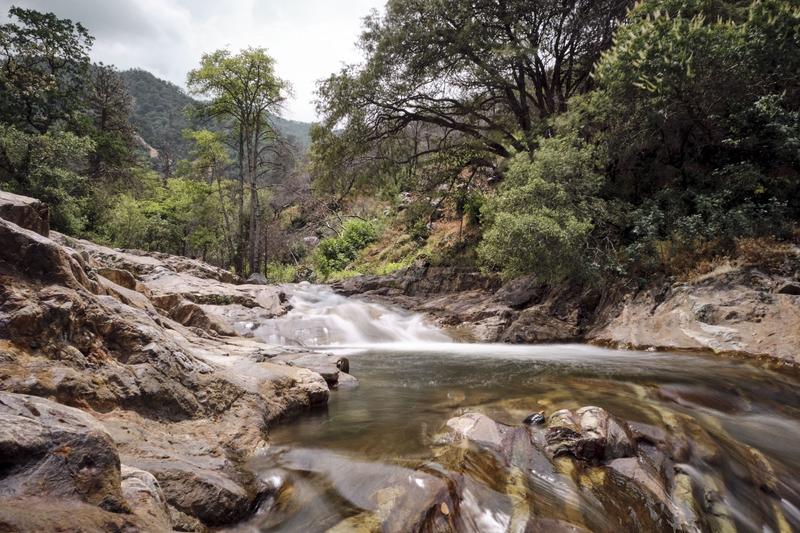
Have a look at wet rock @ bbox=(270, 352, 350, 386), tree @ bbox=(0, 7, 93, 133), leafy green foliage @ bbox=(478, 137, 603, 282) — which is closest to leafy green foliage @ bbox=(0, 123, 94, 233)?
tree @ bbox=(0, 7, 93, 133)

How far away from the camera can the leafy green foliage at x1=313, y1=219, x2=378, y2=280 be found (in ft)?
80.6

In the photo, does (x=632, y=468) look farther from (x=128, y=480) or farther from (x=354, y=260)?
(x=354, y=260)

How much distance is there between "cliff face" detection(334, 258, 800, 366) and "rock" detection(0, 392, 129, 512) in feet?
28.3

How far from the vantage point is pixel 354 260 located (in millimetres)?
24484

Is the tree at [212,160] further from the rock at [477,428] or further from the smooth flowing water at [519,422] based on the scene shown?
the rock at [477,428]

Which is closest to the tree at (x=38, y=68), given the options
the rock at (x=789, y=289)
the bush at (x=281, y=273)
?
the bush at (x=281, y=273)

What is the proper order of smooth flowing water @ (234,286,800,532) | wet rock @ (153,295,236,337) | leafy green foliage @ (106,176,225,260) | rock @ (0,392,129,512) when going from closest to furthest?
rock @ (0,392,129,512) < smooth flowing water @ (234,286,800,532) < wet rock @ (153,295,236,337) < leafy green foliage @ (106,176,225,260)

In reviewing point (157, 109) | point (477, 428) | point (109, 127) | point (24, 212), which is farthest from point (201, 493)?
point (157, 109)

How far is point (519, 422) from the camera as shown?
4000mm

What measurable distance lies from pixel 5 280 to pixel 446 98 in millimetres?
13993

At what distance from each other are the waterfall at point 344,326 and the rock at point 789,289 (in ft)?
22.3

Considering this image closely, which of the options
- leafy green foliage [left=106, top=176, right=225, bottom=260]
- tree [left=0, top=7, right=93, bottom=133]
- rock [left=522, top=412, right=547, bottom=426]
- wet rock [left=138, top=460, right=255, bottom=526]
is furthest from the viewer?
leafy green foliage [left=106, top=176, right=225, bottom=260]

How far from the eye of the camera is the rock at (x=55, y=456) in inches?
63.9

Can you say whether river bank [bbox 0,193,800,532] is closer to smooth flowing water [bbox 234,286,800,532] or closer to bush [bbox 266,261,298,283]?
smooth flowing water [bbox 234,286,800,532]
